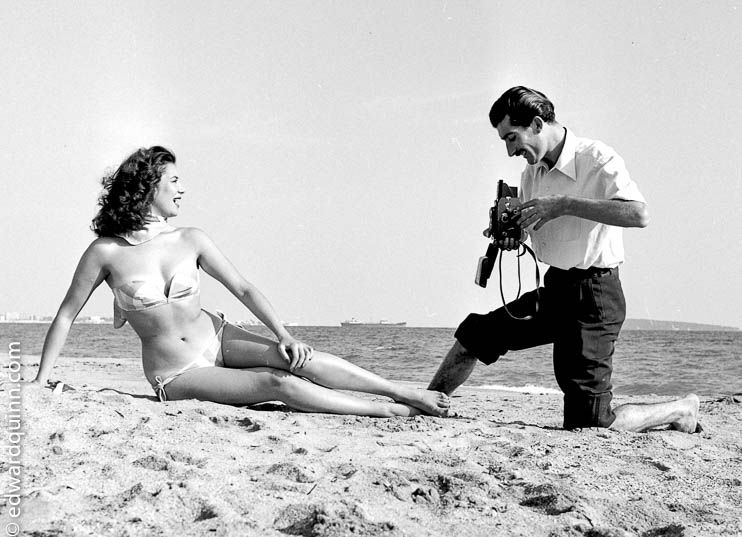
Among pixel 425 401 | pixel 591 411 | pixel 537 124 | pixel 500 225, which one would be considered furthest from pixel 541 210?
pixel 425 401

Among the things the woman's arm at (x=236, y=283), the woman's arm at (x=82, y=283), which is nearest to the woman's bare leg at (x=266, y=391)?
the woman's arm at (x=236, y=283)

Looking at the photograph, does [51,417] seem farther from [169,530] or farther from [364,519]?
[364,519]

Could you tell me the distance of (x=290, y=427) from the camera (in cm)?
329

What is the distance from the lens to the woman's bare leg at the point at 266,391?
12.1 feet

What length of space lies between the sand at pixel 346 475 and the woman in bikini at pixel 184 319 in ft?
0.45

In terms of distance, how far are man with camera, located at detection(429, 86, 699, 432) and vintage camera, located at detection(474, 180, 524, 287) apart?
0.01 m

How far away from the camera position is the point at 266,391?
12.2 feet

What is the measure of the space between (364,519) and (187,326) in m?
2.09

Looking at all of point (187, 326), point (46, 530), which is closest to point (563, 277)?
point (187, 326)

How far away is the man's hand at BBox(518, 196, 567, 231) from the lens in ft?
11.0

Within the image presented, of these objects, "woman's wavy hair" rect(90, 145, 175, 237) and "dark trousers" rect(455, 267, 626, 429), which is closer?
"dark trousers" rect(455, 267, 626, 429)

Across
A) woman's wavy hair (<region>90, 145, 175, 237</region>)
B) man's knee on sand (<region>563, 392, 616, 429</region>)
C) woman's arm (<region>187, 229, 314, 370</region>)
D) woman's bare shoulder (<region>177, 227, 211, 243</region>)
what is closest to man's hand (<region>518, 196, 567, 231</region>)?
man's knee on sand (<region>563, 392, 616, 429</region>)

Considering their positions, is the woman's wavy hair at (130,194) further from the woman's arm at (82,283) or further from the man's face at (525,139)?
the man's face at (525,139)

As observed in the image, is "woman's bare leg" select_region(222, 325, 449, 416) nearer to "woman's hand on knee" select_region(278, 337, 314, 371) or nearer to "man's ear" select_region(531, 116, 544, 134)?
"woman's hand on knee" select_region(278, 337, 314, 371)
